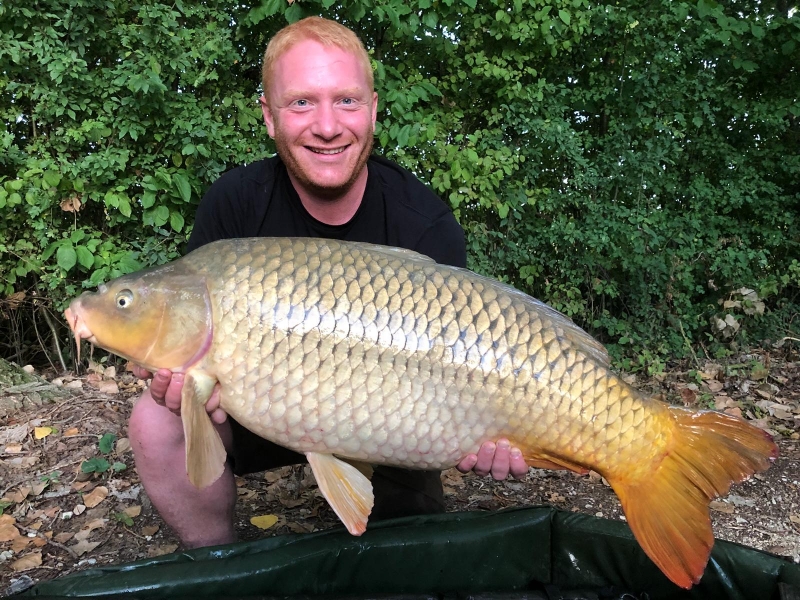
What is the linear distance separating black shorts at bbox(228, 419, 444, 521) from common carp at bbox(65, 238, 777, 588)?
14.4 inches

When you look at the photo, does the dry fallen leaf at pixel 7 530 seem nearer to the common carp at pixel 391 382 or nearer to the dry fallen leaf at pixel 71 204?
the common carp at pixel 391 382

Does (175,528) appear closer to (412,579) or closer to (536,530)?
(412,579)

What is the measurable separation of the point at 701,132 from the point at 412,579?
340cm

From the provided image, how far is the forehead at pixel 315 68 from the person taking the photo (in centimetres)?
149

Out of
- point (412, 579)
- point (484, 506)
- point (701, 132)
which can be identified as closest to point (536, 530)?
point (412, 579)

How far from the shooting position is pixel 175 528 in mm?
1565

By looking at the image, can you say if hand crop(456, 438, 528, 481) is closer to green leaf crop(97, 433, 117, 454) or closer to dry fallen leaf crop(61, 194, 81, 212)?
green leaf crop(97, 433, 117, 454)

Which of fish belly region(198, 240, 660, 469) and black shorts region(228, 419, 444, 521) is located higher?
fish belly region(198, 240, 660, 469)

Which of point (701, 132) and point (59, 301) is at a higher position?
point (701, 132)

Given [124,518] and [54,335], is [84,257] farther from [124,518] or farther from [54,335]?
[124,518]

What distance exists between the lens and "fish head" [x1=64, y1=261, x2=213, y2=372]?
1.17 meters

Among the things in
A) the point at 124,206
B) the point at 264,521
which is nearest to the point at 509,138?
the point at 124,206

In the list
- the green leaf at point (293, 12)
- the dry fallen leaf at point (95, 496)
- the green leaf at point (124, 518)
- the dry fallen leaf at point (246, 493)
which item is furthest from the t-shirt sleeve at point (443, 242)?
the green leaf at point (293, 12)

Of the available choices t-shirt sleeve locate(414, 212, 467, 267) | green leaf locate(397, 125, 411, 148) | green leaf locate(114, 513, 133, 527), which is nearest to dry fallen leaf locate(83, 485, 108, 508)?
green leaf locate(114, 513, 133, 527)
